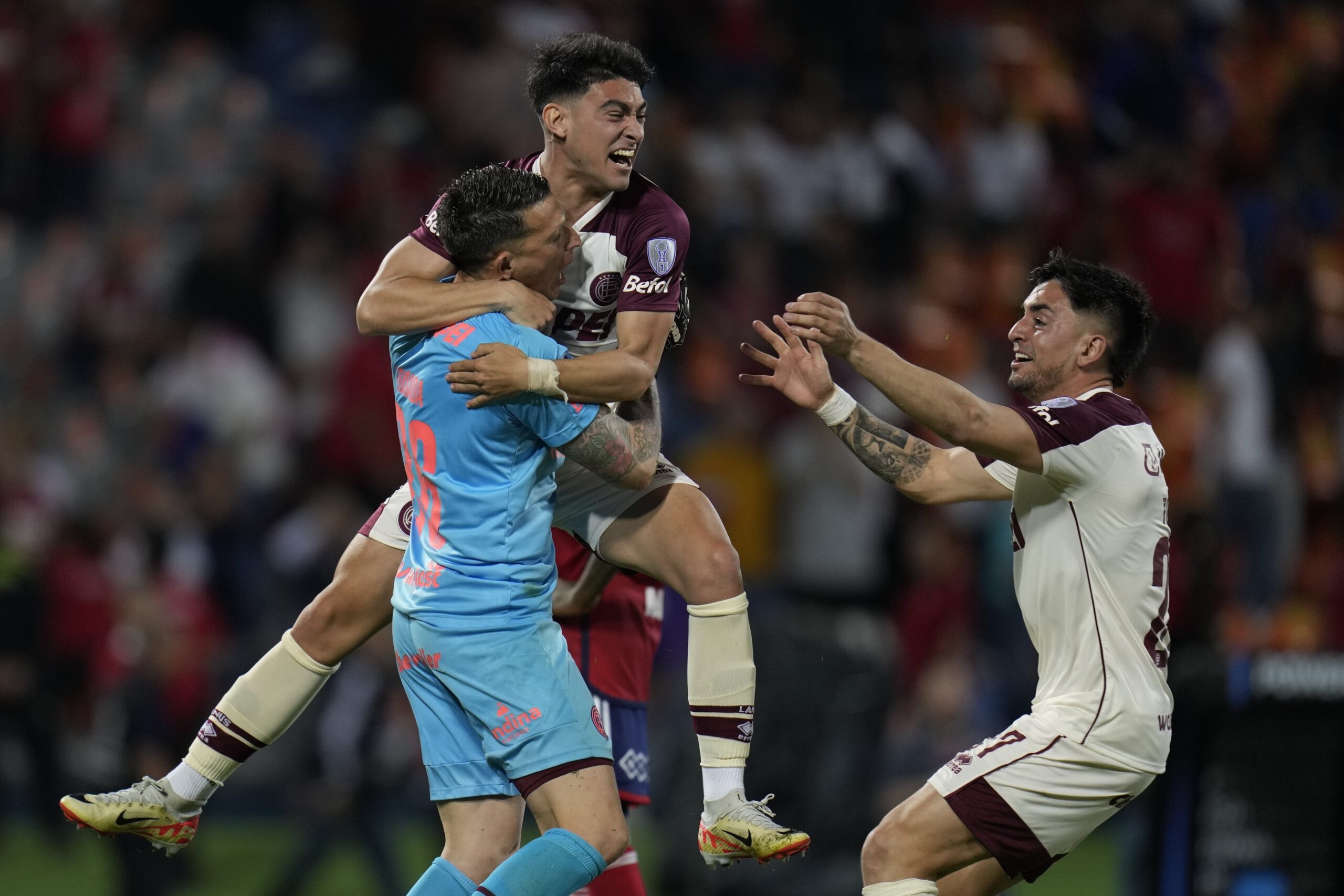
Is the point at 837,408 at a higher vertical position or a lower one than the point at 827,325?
lower

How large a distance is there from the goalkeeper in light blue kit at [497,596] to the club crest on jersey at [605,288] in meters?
0.53

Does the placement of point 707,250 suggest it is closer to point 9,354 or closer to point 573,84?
point 9,354

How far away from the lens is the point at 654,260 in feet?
17.4

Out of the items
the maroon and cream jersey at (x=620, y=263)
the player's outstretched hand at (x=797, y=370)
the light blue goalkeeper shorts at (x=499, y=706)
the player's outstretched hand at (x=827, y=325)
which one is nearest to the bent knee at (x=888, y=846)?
the light blue goalkeeper shorts at (x=499, y=706)

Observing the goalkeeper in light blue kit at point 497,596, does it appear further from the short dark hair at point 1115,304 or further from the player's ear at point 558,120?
the short dark hair at point 1115,304

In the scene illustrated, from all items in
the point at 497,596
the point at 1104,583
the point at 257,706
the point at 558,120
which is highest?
the point at 558,120

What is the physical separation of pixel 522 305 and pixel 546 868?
4.88ft

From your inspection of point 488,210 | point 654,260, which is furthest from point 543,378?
point 654,260

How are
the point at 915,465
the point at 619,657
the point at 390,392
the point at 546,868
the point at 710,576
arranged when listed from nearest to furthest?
the point at 546,868
the point at 710,576
the point at 915,465
the point at 619,657
the point at 390,392

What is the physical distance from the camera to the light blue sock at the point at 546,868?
4.54 metres

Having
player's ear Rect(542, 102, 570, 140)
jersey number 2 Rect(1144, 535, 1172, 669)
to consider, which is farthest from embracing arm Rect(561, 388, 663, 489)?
jersey number 2 Rect(1144, 535, 1172, 669)

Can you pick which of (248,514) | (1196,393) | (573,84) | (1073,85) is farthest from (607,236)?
(1073,85)

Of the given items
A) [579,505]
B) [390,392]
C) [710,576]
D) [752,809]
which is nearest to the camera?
→ [752,809]

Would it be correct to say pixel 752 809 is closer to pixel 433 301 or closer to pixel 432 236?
pixel 433 301
